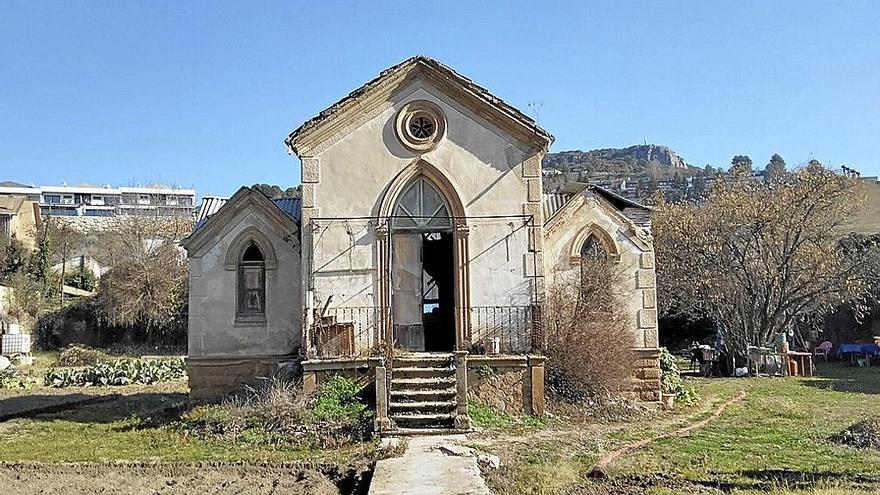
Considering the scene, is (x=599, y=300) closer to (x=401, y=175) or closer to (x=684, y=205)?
(x=401, y=175)

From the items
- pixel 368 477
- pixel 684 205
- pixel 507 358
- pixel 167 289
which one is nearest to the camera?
pixel 368 477

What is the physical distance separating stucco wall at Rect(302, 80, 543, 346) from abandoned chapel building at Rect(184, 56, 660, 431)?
0.07ft

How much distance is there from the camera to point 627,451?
1307 centimetres

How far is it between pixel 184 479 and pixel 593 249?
11871 millimetres

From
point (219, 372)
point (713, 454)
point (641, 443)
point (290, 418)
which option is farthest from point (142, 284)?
point (713, 454)

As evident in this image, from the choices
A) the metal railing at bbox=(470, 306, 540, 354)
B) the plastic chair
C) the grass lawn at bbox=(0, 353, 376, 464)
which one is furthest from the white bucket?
the plastic chair

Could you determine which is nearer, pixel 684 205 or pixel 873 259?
pixel 873 259

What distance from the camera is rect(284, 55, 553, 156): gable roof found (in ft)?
59.8

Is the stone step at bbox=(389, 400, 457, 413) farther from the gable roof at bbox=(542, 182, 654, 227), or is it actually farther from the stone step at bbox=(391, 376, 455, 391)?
the gable roof at bbox=(542, 182, 654, 227)

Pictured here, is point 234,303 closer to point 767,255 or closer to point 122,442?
point 122,442

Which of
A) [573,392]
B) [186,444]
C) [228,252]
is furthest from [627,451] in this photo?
[228,252]

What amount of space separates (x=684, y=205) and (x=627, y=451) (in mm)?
29147

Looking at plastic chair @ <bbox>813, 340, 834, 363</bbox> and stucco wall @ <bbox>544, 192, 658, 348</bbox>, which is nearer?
stucco wall @ <bbox>544, 192, 658, 348</bbox>

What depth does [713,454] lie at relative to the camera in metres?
12.6
